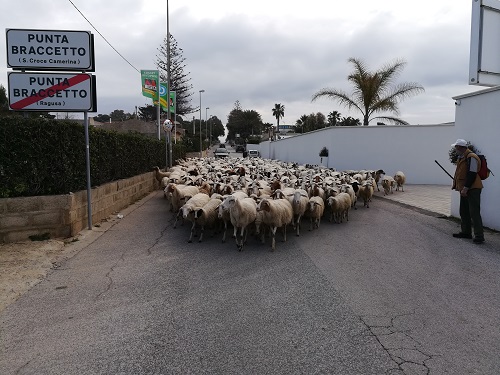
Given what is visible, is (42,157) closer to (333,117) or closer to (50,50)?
(50,50)

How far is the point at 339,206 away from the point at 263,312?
607 centimetres

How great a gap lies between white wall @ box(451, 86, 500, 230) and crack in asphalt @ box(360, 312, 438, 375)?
6134 mm

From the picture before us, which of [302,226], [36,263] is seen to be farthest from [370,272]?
[36,263]

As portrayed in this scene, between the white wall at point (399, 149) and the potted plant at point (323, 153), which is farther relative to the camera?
the potted plant at point (323, 153)

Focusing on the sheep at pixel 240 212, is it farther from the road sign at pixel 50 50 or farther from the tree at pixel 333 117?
the tree at pixel 333 117

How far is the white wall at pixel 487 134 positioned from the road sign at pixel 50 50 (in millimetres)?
9147

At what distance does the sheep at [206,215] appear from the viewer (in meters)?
8.44

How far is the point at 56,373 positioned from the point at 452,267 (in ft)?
19.0

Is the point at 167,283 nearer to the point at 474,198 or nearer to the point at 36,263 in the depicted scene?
the point at 36,263

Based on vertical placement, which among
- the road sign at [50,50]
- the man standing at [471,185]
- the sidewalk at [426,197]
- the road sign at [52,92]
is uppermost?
the road sign at [50,50]

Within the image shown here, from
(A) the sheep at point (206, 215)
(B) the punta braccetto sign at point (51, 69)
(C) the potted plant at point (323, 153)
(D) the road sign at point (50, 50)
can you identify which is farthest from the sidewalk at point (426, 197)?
(D) the road sign at point (50, 50)

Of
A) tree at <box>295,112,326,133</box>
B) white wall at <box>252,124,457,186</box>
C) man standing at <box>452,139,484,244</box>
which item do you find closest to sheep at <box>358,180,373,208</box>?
man standing at <box>452,139,484,244</box>

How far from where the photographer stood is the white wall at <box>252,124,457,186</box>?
19.8 meters

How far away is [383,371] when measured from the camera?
3.35 metres
